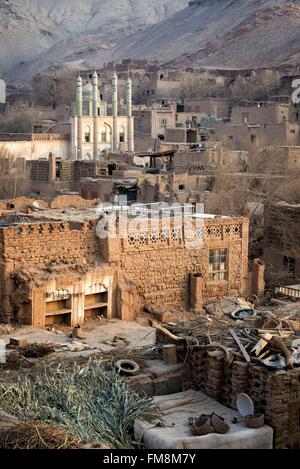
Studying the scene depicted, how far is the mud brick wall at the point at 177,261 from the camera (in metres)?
16.8

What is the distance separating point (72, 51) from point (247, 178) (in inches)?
3998

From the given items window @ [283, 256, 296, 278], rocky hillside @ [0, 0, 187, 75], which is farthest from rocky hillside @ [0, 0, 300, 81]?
window @ [283, 256, 296, 278]

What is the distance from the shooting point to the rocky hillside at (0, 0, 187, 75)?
128 meters

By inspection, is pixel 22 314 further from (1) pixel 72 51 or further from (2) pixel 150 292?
(1) pixel 72 51

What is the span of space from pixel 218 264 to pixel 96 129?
91.9ft

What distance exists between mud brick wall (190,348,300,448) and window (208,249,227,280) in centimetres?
721

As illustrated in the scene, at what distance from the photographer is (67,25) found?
154875mm

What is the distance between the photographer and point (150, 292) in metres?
17.0

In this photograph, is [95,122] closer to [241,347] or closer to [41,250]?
[41,250]

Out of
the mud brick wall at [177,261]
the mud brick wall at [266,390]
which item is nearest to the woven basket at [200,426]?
the mud brick wall at [266,390]

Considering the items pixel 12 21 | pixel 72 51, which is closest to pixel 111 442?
pixel 72 51

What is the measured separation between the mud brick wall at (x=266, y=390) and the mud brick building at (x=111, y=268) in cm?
500

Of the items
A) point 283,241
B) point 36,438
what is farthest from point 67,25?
point 36,438
